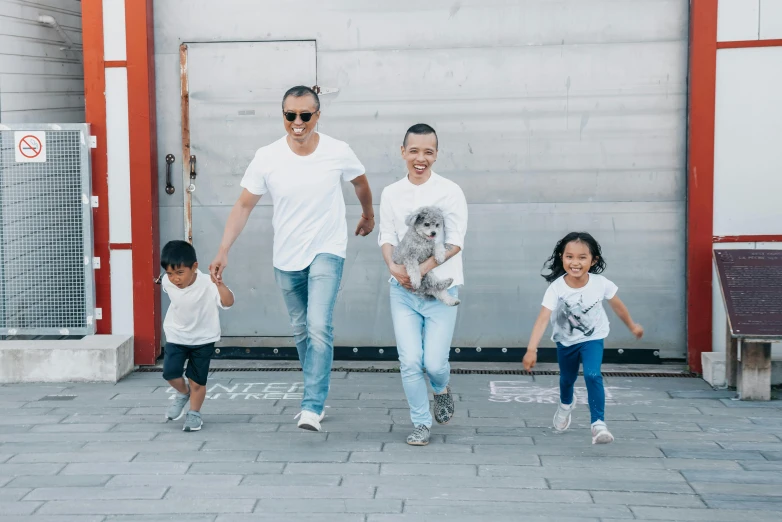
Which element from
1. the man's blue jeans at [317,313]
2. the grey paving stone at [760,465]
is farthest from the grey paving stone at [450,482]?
the grey paving stone at [760,465]

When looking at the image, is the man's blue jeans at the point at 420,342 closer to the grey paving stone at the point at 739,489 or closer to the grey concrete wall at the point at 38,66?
the grey paving stone at the point at 739,489

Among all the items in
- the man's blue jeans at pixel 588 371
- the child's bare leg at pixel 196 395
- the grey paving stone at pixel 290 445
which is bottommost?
the grey paving stone at pixel 290 445

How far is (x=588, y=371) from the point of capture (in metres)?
5.59

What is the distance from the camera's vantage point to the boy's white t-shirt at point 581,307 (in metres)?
5.63

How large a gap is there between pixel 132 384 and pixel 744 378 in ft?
13.8

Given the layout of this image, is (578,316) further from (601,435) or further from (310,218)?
(310,218)

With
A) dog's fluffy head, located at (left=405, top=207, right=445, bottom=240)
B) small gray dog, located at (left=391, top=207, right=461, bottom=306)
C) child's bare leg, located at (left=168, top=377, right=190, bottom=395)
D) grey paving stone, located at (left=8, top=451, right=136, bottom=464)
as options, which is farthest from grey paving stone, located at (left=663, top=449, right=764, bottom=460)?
grey paving stone, located at (left=8, top=451, right=136, bottom=464)

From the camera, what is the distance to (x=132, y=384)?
23.8 feet

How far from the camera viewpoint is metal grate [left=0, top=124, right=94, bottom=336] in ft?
24.3

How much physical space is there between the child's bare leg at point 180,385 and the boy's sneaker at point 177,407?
0.11 feet

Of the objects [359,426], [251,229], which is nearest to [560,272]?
[359,426]

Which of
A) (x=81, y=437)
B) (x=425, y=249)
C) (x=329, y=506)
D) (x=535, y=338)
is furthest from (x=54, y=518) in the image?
(x=535, y=338)

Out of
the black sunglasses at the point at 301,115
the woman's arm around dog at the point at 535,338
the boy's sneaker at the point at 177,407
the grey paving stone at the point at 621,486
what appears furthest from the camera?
the boy's sneaker at the point at 177,407

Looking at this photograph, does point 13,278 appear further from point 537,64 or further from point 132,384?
point 537,64
